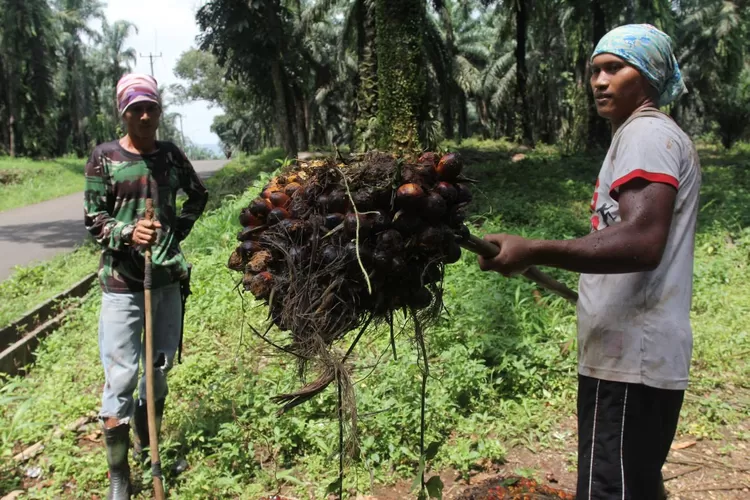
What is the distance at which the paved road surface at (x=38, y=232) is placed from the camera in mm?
9271

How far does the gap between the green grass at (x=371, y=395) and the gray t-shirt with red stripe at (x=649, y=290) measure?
2.97ft

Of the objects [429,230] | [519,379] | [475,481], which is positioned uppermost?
[429,230]

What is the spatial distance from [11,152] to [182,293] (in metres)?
30.2

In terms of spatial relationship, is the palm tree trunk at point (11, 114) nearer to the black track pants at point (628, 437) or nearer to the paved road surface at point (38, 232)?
the paved road surface at point (38, 232)

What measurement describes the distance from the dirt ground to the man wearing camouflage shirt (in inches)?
53.5

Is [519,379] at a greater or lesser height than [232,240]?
lesser

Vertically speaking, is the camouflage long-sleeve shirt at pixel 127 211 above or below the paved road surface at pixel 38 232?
above

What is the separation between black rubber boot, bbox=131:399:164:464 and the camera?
11.3 ft

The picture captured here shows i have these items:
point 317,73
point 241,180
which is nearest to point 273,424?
point 241,180

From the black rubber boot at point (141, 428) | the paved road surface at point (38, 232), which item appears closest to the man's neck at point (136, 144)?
the black rubber boot at point (141, 428)

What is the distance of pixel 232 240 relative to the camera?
721 cm

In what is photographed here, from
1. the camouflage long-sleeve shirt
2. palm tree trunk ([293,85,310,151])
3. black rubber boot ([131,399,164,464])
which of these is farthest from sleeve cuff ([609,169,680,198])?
palm tree trunk ([293,85,310,151])

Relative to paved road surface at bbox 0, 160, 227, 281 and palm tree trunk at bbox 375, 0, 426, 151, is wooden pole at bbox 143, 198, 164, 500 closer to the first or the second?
paved road surface at bbox 0, 160, 227, 281

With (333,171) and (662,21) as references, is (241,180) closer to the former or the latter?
(662,21)
